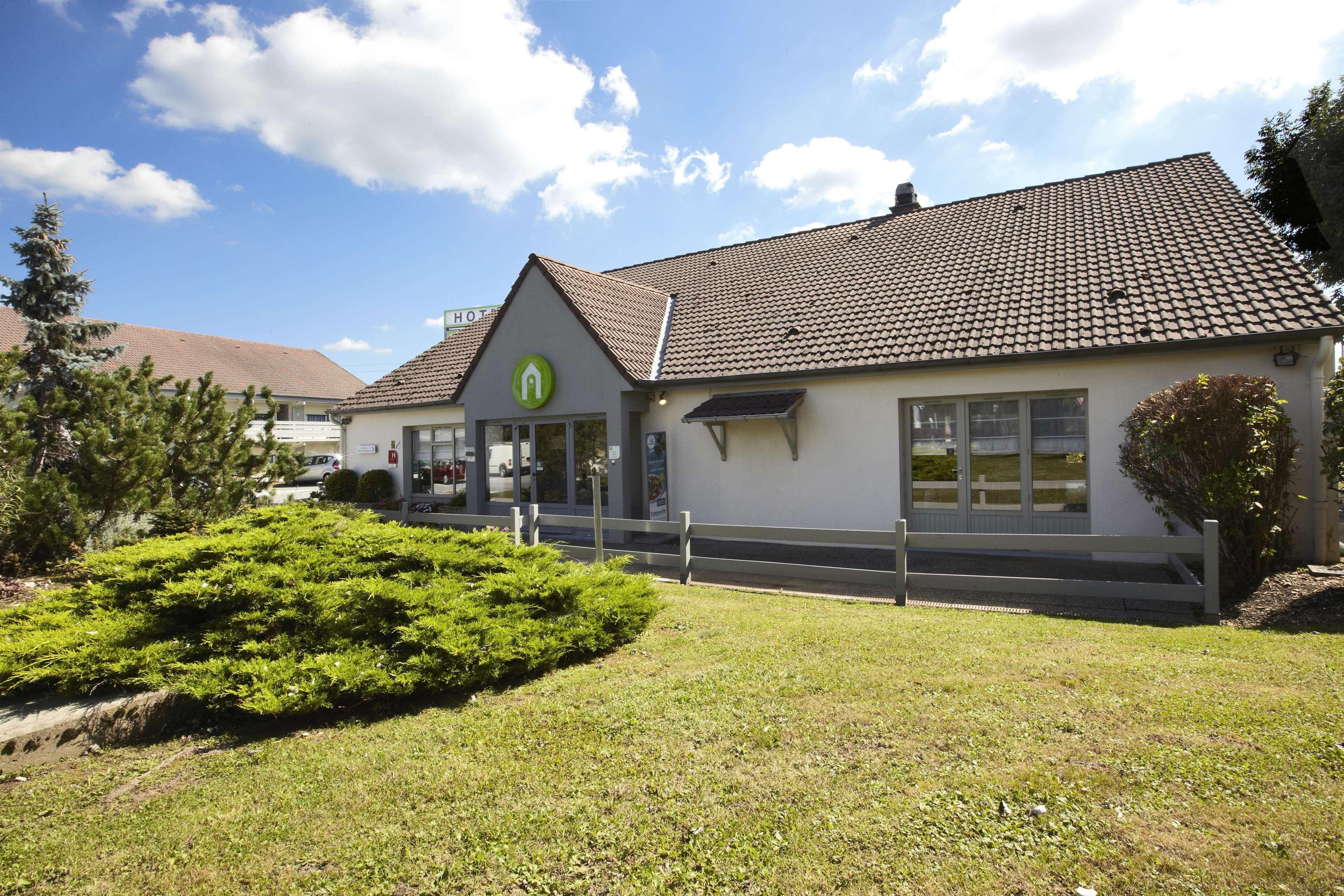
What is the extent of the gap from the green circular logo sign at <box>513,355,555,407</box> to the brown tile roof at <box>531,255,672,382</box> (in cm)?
139

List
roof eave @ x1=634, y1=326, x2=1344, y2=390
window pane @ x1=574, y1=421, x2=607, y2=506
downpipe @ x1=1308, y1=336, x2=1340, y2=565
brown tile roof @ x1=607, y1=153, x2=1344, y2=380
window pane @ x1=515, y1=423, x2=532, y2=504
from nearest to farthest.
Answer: downpipe @ x1=1308, y1=336, x2=1340, y2=565
roof eave @ x1=634, y1=326, x2=1344, y2=390
brown tile roof @ x1=607, y1=153, x2=1344, y2=380
window pane @ x1=574, y1=421, x2=607, y2=506
window pane @ x1=515, y1=423, x2=532, y2=504

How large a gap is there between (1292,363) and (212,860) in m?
12.2

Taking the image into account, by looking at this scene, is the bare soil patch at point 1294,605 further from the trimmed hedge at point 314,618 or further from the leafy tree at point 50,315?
the leafy tree at point 50,315

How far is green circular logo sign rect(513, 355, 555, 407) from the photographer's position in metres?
14.6

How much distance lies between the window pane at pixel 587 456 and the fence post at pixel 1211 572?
32.4 feet

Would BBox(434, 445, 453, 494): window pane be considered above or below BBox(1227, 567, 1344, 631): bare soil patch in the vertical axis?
above

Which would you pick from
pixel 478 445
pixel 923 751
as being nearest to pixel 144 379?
pixel 478 445

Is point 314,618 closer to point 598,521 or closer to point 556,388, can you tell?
point 598,521

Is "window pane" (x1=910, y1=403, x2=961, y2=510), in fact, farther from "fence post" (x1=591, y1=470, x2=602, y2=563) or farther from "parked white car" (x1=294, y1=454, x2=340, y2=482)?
"parked white car" (x1=294, y1=454, x2=340, y2=482)

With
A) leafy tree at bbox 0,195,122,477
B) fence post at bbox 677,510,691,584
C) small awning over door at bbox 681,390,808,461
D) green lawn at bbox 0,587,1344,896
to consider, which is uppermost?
leafy tree at bbox 0,195,122,477

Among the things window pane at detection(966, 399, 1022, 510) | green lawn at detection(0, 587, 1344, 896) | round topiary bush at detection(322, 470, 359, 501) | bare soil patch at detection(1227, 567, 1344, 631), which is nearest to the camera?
green lawn at detection(0, 587, 1344, 896)

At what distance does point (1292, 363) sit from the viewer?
8.94m

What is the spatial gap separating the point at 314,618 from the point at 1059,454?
1032 cm

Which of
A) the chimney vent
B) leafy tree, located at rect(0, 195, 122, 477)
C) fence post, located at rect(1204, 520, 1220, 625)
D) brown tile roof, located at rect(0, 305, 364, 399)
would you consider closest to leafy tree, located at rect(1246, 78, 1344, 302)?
the chimney vent
